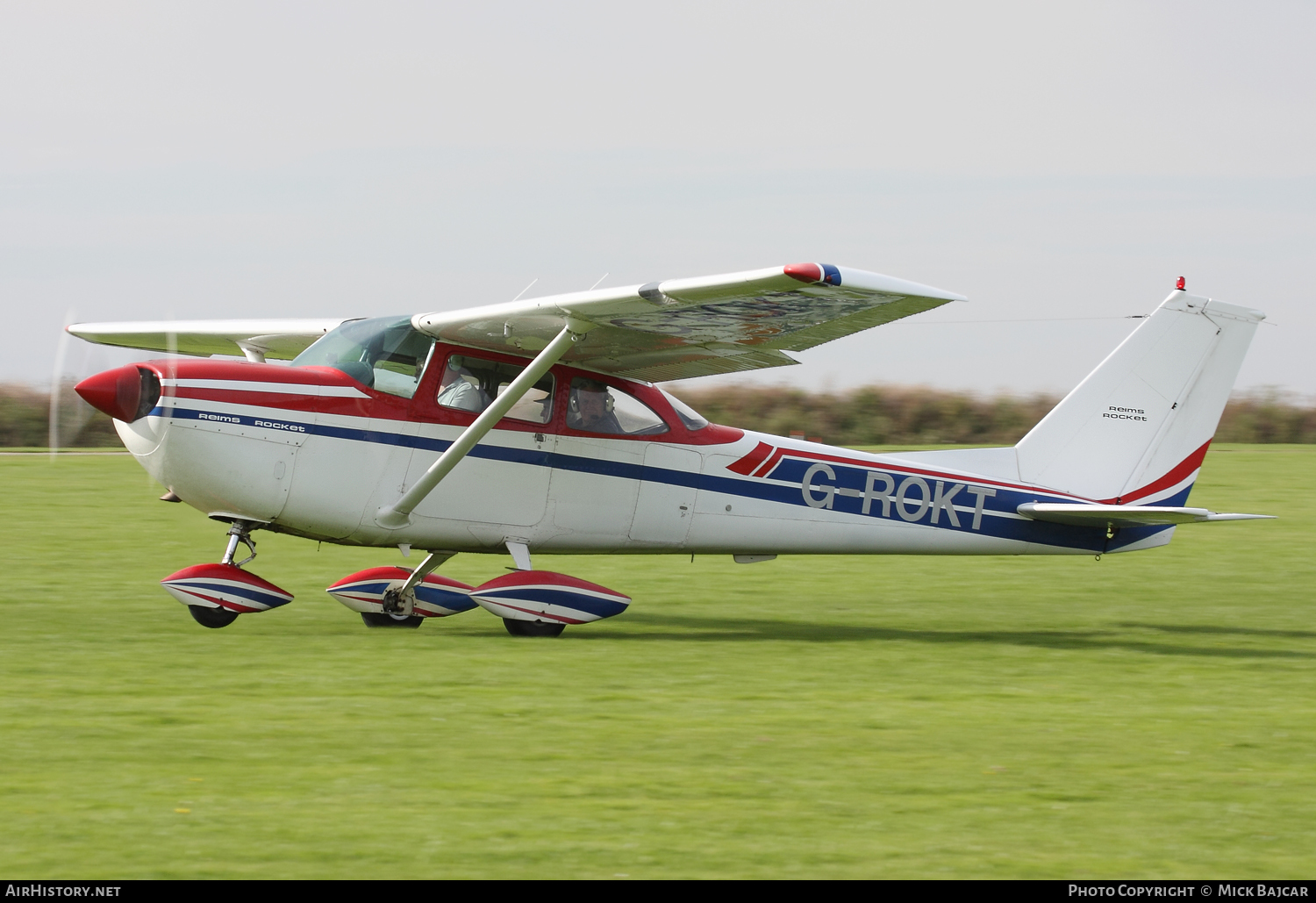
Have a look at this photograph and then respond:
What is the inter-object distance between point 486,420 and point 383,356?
0.99m

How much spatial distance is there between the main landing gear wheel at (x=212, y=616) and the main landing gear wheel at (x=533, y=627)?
1.90 meters

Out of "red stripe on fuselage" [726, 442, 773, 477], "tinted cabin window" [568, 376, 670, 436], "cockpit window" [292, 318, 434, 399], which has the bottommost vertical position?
"red stripe on fuselage" [726, 442, 773, 477]

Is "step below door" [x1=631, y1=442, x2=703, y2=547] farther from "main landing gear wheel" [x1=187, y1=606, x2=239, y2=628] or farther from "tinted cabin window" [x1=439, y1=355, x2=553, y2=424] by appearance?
"main landing gear wheel" [x1=187, y1=606, x2=239, y2=628]

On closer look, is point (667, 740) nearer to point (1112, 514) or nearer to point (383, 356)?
Result: point (383, 356)

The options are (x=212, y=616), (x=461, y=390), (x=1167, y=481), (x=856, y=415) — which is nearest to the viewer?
(x=212, y=616)

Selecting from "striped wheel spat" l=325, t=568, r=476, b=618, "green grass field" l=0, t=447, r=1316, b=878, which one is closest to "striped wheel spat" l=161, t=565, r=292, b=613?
"green grass field" l=0, t=447, r=1316, b=878

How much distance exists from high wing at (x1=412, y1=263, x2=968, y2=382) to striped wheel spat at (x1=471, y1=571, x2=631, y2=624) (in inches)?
67.1

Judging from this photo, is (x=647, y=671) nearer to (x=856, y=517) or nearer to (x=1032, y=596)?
(x=856, y=517)

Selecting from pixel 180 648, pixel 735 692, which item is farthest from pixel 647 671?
pixel 180 648

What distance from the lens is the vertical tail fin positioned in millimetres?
11094

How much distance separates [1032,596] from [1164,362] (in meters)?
2.72

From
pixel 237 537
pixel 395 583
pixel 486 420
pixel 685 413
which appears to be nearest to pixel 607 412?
pixel 685 413

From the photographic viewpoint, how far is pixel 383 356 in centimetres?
966

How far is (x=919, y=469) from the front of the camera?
35.8 ft
